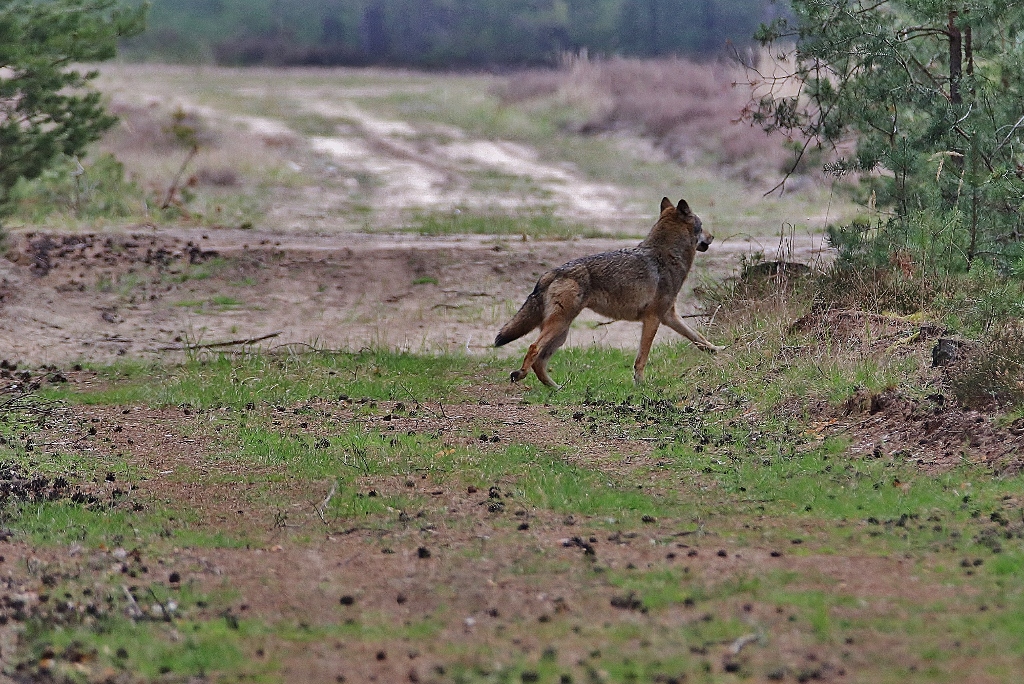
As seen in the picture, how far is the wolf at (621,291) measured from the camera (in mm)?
12047

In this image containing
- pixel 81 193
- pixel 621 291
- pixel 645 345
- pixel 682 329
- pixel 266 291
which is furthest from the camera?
pixel 81 193

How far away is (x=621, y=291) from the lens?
12.4 metres

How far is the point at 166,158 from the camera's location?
1245 inches

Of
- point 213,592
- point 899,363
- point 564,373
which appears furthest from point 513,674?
point 564,373

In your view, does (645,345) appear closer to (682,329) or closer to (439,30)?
(682,329)

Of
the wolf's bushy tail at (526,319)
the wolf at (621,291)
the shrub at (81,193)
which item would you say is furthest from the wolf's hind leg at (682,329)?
the shrub at (81,193)

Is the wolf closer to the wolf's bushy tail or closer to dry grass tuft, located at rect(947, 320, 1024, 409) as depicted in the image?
the wolf's bushy tail

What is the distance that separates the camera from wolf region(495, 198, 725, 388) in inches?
474

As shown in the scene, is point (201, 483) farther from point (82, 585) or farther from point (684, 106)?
point (684, 106)

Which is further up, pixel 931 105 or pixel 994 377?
pixel 931 105

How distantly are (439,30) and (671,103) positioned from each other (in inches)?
894

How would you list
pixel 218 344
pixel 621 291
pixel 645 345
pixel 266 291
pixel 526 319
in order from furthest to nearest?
1. pixel 266 291
2. pixel 218 344
3. pixel 645 345
4. pixel 621 291
5. pixel 526 319

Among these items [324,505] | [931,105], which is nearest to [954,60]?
[931,105]

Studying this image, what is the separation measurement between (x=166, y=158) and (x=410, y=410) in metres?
21.8
